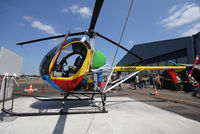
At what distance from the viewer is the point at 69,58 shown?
4.76 metres

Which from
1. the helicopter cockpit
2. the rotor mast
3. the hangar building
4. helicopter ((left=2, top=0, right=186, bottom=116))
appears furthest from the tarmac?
the hangar building

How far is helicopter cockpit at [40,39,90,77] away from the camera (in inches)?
163

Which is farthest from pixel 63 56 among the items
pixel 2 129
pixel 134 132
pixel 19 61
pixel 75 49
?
pixel 134 132

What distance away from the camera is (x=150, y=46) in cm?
2844

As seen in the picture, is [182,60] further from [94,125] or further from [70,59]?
[94,125]

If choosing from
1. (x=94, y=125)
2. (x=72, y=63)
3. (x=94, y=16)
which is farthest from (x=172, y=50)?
(x=94, y=125)

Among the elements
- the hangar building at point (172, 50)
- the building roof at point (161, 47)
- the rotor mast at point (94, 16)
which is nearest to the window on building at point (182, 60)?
the hangar building at point (172, 50)

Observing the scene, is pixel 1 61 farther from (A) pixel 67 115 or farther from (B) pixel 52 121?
(A) pixel 67 115

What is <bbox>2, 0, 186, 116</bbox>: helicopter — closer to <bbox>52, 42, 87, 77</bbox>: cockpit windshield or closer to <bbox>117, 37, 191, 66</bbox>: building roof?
<bbox>52, 42, 87, 77</bbox>: cockpit windshield

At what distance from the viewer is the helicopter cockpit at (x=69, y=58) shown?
163 inches

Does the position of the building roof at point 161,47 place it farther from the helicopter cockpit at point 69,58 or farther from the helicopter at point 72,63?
the helicopter cockpit at point 69,58

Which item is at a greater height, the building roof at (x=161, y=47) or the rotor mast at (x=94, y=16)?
the building roof at (x=161, y=47)

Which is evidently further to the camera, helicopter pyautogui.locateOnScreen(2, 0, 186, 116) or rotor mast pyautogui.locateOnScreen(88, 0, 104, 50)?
helicopter pyautogui.locateOnScreen(2, 0, 186, 116)

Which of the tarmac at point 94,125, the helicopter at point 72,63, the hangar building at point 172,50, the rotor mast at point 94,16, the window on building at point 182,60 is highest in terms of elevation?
the hangar building at point 172,50
